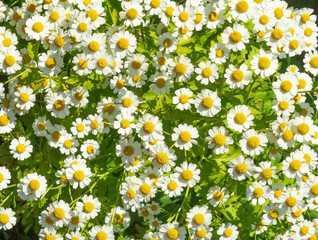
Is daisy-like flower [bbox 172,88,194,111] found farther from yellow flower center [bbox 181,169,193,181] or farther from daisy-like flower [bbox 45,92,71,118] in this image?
daisy-like flower [bbox 45,92,71,118]

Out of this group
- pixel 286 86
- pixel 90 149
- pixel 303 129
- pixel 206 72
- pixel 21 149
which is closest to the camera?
pixel 303 129

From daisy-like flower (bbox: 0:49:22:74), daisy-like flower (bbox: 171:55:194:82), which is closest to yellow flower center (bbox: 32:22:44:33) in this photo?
daisy-like flower (bbox: 0:49:22:74)

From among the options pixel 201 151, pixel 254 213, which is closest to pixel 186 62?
pixel 201 151

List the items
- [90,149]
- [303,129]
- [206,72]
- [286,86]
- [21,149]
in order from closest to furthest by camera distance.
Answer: [303,129], [286,86], [206,72], [90,149], [21,149]

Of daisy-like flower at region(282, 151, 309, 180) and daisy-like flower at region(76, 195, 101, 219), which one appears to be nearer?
daisy-like flower at region(282, 151, 309, 180)

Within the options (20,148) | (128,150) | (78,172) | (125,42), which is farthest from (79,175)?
(125,42)

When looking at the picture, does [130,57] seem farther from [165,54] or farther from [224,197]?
[224,197]

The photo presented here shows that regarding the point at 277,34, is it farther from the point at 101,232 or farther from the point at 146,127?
the point at 101,232
